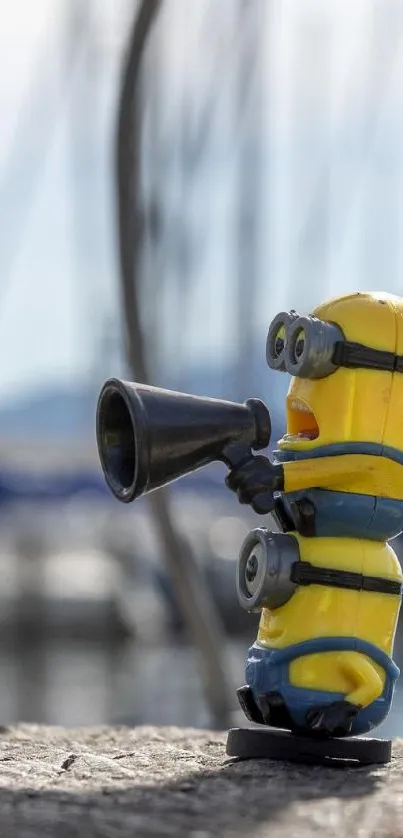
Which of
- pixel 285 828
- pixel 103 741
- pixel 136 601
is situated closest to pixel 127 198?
pixel 103 741

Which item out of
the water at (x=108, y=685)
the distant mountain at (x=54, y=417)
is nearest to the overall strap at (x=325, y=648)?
the water at (x=108, y=685)

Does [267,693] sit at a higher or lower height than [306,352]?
lower

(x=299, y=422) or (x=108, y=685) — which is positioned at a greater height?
(x=299, y=422)

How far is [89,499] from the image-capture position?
20.7 m

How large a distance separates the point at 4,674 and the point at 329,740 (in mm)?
11545

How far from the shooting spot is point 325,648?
3.33 metres

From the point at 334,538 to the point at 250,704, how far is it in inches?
17.0

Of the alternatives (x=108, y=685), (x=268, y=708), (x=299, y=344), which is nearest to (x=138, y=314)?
(x=299, y=344)

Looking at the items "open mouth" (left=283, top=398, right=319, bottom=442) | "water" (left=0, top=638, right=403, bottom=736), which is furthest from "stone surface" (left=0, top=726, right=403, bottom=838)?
"water" (left=0, top=638, right=403, bottom=736)

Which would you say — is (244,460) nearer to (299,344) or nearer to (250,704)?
(299,344)

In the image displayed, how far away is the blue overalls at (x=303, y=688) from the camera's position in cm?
333

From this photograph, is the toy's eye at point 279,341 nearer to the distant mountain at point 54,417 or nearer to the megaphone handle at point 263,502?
the megaphone handle at point 263,502

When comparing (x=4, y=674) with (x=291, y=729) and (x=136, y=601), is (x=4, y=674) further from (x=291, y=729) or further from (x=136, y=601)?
(x=291, y=729)

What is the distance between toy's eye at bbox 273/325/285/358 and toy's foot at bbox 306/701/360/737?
804 millimetres
